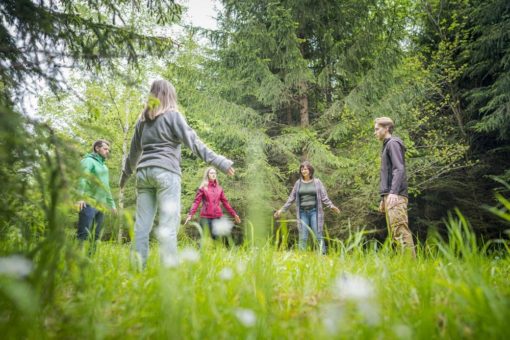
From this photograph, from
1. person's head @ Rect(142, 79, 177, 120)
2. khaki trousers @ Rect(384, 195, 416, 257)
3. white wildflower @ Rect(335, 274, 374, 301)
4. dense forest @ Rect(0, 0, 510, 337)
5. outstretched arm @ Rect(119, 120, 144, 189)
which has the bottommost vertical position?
white wildflower @ Rect(335, 274, 374, 301)

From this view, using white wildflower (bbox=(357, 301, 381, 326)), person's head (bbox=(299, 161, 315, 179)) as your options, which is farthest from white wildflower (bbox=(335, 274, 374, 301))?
person's head (bbox=(299, 161, 315, 179))

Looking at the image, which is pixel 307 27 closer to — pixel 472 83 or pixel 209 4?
pixel 209 4

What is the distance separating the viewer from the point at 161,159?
2.94 metres

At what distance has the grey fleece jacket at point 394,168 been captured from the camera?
4293mm

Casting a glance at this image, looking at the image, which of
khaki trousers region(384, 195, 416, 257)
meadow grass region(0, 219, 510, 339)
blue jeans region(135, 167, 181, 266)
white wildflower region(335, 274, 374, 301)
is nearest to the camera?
meadow grass region(0, 219, 510, 339)

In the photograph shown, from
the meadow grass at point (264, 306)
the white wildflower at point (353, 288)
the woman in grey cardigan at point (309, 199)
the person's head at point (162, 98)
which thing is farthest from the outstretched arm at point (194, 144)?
the woman in grey cardigan at point (309, 199)

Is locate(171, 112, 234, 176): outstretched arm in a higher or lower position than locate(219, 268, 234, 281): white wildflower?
higher

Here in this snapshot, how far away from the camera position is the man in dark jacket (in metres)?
4.19

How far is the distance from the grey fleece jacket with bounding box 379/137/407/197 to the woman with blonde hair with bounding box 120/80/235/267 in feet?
8.15

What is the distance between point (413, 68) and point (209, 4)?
7.15 meters

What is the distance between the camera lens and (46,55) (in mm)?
1865

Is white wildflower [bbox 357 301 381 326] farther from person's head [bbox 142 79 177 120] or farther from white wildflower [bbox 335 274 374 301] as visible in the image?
person's head [bbox 142 79 177 120]

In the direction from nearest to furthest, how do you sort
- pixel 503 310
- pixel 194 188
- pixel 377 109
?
pixel 503 310 → pixel 377 109 → pixel 194 188

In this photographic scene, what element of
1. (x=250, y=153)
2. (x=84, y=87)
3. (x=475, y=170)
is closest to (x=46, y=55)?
(x=250, y=153)
